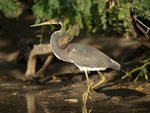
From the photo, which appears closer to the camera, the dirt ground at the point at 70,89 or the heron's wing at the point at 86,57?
the dirt ground at the point at 70,89

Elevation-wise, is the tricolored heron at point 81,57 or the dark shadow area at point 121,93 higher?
the tricolored heron at point 81,57

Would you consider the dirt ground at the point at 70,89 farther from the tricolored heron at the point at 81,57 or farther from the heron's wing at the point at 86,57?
the heron's wing at the point at 86,57

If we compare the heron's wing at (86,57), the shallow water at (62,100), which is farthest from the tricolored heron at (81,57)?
the shallow water at (62,100)

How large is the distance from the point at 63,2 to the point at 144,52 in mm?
7989

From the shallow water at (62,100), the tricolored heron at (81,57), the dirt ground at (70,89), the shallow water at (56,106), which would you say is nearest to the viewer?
the shallow water at (56,106)

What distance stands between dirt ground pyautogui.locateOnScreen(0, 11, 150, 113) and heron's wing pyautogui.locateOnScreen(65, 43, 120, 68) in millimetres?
771

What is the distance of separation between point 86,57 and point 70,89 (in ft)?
4.16

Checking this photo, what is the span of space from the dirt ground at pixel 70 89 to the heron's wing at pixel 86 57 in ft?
2.53

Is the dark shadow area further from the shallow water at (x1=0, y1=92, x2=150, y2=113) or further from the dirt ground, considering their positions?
the shallow water at (x1=0, y1=92, x2=150, y2=113)

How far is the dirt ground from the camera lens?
225 inches

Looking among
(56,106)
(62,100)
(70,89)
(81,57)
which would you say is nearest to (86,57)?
(81,57)

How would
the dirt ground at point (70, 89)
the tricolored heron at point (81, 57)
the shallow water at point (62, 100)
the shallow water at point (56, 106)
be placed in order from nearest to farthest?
1. the shallow water at point (56, 106)
2. the shallow water at point (62, 100)
3. the dirt ground at point (70, 89)
4. the tricolored heron at point (81, 57)

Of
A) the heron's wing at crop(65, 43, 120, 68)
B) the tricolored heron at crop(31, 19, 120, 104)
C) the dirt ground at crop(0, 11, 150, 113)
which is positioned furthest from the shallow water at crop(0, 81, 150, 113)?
the heron's wing at crop(65, 43, 120, 68)

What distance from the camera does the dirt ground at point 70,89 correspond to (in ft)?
Answer: 18.8
